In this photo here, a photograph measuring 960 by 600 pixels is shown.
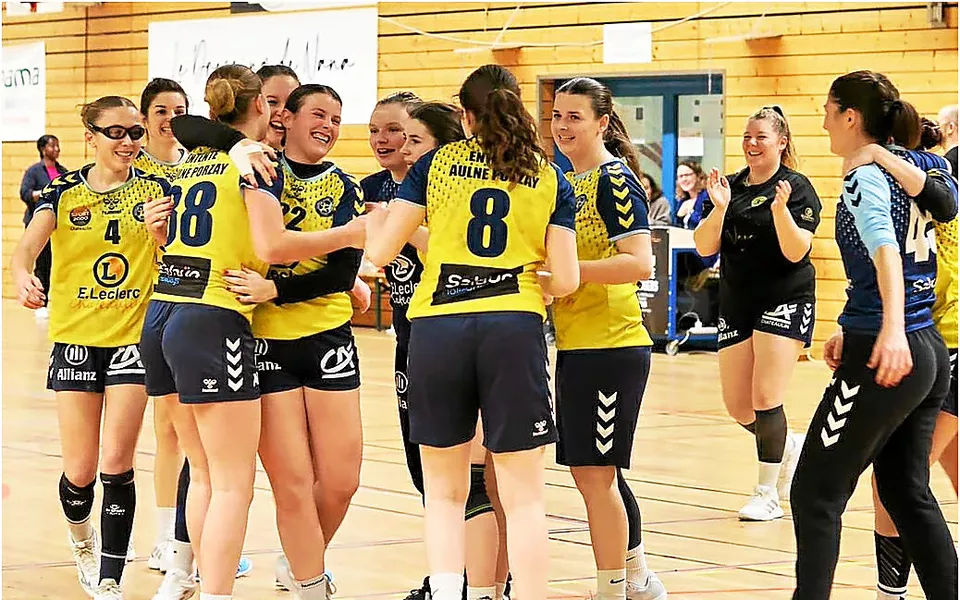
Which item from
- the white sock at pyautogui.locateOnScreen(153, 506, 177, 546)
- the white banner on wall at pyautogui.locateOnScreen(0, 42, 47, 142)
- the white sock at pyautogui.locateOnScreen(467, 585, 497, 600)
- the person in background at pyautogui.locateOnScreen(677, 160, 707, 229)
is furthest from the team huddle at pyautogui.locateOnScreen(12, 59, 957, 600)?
the white banner on wall at pyautogui.locateOnScreen(0, 42, 47, 142)

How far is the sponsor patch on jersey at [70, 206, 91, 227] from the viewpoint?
4.48 metres

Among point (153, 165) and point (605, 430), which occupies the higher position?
point (153, 165)

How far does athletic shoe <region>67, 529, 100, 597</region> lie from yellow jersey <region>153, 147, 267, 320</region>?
1.29m

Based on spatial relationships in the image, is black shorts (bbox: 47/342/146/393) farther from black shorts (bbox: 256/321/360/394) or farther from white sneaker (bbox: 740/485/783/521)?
white sneaker (bbox: 740/485/783/521)

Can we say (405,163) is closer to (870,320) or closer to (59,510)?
(870,320)

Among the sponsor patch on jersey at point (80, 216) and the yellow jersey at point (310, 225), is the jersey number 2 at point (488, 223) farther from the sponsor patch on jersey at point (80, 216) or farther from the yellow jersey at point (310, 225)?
the sponsor patch on jersey at point (80, 216)

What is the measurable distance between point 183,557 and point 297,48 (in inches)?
425

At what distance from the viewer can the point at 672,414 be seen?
887 centimetres

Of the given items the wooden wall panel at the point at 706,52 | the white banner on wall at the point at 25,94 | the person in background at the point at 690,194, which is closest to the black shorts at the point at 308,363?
the wooden wall panel at the point at 706,52

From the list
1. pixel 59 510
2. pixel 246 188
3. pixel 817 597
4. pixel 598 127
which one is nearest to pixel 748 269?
pixel 598 127

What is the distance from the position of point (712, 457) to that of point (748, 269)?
194cm

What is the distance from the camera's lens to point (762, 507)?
5.81m

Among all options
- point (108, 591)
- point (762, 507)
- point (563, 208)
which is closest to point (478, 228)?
point (563, 208)

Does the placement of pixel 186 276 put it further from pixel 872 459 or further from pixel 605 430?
pixel 872 459
